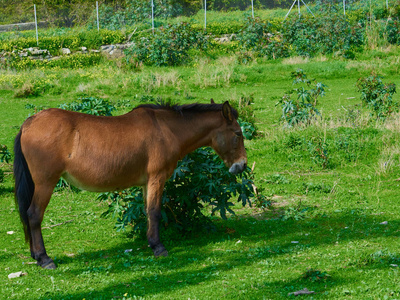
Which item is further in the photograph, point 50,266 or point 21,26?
point 21,26

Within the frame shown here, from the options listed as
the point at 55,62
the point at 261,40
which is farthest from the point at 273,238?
the point at 55,62

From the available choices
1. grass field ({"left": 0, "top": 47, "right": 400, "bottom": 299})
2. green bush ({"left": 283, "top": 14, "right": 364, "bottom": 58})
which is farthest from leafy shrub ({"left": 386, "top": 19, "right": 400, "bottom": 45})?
grass field ({"left": 0, "top": 47, "right": 400, "bottom": 299})

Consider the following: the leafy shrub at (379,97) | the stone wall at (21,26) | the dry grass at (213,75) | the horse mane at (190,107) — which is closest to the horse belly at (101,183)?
the horse mane at (190,107)

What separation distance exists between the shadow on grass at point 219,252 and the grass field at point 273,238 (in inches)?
0.7

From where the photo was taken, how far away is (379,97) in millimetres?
15195

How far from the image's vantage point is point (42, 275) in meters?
6.91

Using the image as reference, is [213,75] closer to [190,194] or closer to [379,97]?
[379,97]

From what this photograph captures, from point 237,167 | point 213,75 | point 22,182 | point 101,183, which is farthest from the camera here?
point 213,75

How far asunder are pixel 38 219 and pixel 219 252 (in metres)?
2.53

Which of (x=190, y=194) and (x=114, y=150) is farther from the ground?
(x=114, y=150)

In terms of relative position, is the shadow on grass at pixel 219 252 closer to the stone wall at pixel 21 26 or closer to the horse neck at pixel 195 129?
the horse neck at pixel 195 129

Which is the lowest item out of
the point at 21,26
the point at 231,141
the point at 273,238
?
the point at 273,238

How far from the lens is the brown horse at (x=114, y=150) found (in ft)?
23.6

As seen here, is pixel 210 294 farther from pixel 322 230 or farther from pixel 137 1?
pixel 137 1
